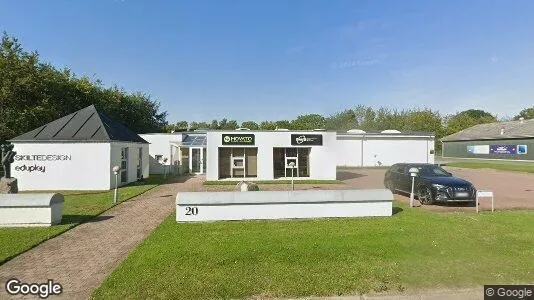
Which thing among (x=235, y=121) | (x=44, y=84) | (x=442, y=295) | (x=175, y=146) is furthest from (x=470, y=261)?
(x=235, y=121)

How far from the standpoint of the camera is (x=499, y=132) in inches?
1861

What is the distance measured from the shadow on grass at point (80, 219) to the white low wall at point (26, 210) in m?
0.59

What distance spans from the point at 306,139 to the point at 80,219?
15.1 metres

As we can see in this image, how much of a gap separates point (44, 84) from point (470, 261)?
3312 cm

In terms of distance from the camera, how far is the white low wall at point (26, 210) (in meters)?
8.85

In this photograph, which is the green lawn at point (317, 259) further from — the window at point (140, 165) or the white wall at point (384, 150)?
the white wall at point (384, 150)

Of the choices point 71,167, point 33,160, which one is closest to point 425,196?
point 71,167

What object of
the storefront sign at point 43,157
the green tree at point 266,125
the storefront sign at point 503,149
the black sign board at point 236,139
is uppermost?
the green tree at point 266,125

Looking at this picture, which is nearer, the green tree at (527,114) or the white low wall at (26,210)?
the white low wall at (26,210)

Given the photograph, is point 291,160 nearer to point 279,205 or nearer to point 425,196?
point 425,196

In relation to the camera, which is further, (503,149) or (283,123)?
(283,123)

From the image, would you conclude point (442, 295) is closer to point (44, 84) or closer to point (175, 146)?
point (175, 146)

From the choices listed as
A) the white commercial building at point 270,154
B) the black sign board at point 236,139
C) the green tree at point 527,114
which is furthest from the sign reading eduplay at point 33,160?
the green tree at point 527,114

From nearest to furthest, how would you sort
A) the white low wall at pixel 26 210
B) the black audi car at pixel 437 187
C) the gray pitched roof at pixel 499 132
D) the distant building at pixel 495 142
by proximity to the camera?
the white low wall at pixel 26 210 → the black audi car at pixel 437 187 → the distant building at pixel 495 142 → the gray pitched roof at pixel 499 132
